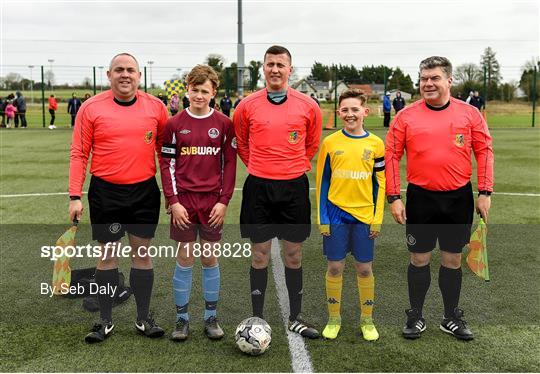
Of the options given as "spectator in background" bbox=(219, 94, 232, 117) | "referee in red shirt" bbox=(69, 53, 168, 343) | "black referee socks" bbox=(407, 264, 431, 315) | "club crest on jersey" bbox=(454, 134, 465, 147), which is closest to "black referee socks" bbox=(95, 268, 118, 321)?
"referee in red shirt" bbox=(69, 53, 168, 343)

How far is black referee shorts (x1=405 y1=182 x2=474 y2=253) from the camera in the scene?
384 cm

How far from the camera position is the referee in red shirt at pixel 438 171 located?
379 cm

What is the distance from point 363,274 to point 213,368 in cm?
130

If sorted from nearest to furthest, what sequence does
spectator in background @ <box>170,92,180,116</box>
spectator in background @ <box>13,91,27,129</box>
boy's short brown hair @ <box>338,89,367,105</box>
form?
boy's short brown hair @ <box>338,89,367,105</box> < spectator in background @ <box>170,92,180,116</box> < spectator in background @ <box>13,91,27,129</box>

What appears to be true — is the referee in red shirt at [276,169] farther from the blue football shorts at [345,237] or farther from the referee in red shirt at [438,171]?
the referee in red shirt at [438,171]

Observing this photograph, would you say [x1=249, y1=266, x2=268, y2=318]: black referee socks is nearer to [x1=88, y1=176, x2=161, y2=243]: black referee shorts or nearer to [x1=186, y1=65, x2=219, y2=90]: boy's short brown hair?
[x1=88, y1=176, x2=161, y2=243]: black referee shorts

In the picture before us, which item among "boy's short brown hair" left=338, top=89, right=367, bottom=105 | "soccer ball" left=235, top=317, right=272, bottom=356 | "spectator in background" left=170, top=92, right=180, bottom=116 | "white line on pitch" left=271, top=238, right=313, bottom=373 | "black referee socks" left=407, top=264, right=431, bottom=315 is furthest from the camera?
"spectator in background" left=170, top=92, right=180, bottom=116

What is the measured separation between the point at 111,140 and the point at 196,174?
0.67 meters

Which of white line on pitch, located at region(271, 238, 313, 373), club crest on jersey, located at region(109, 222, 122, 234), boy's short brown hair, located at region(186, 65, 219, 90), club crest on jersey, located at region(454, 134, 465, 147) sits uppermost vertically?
boy's short brown hair, located at region(186, 65, 219, 90)

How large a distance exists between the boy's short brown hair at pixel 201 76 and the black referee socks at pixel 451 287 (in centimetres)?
228

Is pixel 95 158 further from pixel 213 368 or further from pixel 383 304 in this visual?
pixel 383 304

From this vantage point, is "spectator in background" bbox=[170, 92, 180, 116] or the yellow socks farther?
"spectator in background" bbox=[170, 92, 180, 116]

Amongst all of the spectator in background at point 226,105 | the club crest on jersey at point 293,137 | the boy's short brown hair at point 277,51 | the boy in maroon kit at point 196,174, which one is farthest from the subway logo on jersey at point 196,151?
the spectator in background at point 226,105

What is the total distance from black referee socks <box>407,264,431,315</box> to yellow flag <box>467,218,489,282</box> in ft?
1.20
